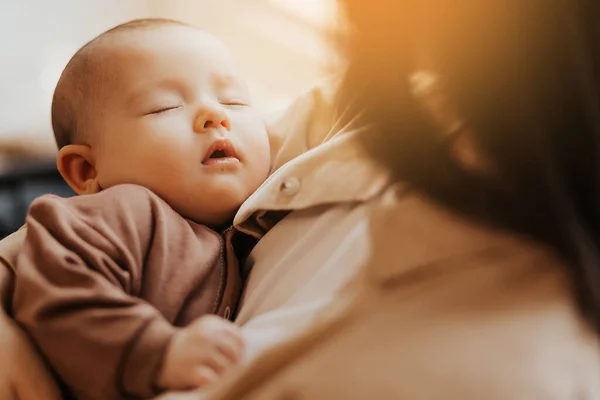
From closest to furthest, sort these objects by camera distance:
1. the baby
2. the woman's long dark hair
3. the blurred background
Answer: the woman's long dark hair → the baby → the blurred background

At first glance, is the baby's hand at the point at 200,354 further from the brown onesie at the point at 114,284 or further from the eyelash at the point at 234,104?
the eyelash at the point at 234,104

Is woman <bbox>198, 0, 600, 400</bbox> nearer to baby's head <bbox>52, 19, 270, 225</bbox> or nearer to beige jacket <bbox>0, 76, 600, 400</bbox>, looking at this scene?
beige jacket <bbox>0, 76, 600, 400</bbox>

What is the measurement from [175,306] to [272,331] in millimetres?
155

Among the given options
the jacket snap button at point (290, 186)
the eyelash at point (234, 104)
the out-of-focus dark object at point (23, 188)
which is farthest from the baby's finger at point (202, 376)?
the out-of-focus dark object at point (23, 188)

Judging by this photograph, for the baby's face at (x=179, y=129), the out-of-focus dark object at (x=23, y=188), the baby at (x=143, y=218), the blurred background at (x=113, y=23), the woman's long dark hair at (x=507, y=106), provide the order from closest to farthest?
the woman's long dark hair at (x=507, y=106)
the baby at (x=143, y=218)
the baby's face at (x=179, y=129)
the out-of-focus dark object at (x=23, y=188)
the blurred background at (x=113, y=23)

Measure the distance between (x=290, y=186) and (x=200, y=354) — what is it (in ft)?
0.66

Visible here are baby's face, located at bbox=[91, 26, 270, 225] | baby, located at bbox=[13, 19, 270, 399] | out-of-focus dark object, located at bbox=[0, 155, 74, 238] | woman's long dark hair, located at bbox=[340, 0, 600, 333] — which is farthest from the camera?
out-of-focus dark object, located at bbox=[0, 155, 74, 238]

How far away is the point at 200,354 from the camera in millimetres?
469

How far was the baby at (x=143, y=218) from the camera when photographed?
51 centimetres

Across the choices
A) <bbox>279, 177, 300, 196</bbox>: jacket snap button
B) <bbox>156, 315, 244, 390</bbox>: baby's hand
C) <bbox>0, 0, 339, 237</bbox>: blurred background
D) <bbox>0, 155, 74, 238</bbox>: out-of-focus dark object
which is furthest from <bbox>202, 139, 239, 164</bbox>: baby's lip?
<bbox>0, 0, 339, 237</bbox>: blurred background

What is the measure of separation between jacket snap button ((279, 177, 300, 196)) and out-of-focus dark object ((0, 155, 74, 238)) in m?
0.80

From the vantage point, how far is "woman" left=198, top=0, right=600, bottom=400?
389 mm

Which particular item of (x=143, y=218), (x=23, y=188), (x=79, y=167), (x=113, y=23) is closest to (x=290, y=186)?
(x=143, y=218)

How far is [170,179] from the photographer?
714 mm
